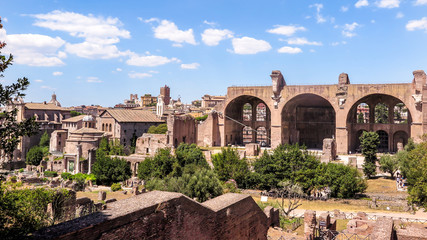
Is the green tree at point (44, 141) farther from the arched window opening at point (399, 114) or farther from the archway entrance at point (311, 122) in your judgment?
the arched window opening at point (399, 114)

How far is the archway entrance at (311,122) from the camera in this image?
4609 cm

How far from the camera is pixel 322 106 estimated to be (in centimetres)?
4769

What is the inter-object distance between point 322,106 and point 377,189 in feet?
79.4

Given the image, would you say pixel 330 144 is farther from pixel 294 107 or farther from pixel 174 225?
pixel 174 225

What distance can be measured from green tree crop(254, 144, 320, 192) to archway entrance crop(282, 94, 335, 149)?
2072 cm

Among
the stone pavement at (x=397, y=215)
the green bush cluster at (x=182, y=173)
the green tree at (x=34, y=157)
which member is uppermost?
the green bush cluster at (x=182, y=173)

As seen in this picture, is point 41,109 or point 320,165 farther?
point 41,109

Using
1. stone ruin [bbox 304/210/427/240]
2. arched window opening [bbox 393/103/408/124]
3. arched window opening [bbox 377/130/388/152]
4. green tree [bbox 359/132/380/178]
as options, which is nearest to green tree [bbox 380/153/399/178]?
green tree [bbox 359/132/380/178]

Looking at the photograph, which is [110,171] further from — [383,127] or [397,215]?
[383,127]

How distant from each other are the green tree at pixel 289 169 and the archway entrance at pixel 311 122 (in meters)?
20.7

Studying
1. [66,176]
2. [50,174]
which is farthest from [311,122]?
[50,174]

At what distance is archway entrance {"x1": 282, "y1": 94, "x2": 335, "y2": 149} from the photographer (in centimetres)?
4609

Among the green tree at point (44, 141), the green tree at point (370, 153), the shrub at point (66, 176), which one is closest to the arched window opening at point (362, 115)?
the green tree at point (370, 153)

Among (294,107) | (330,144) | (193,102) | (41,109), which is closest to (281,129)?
(294,107)
